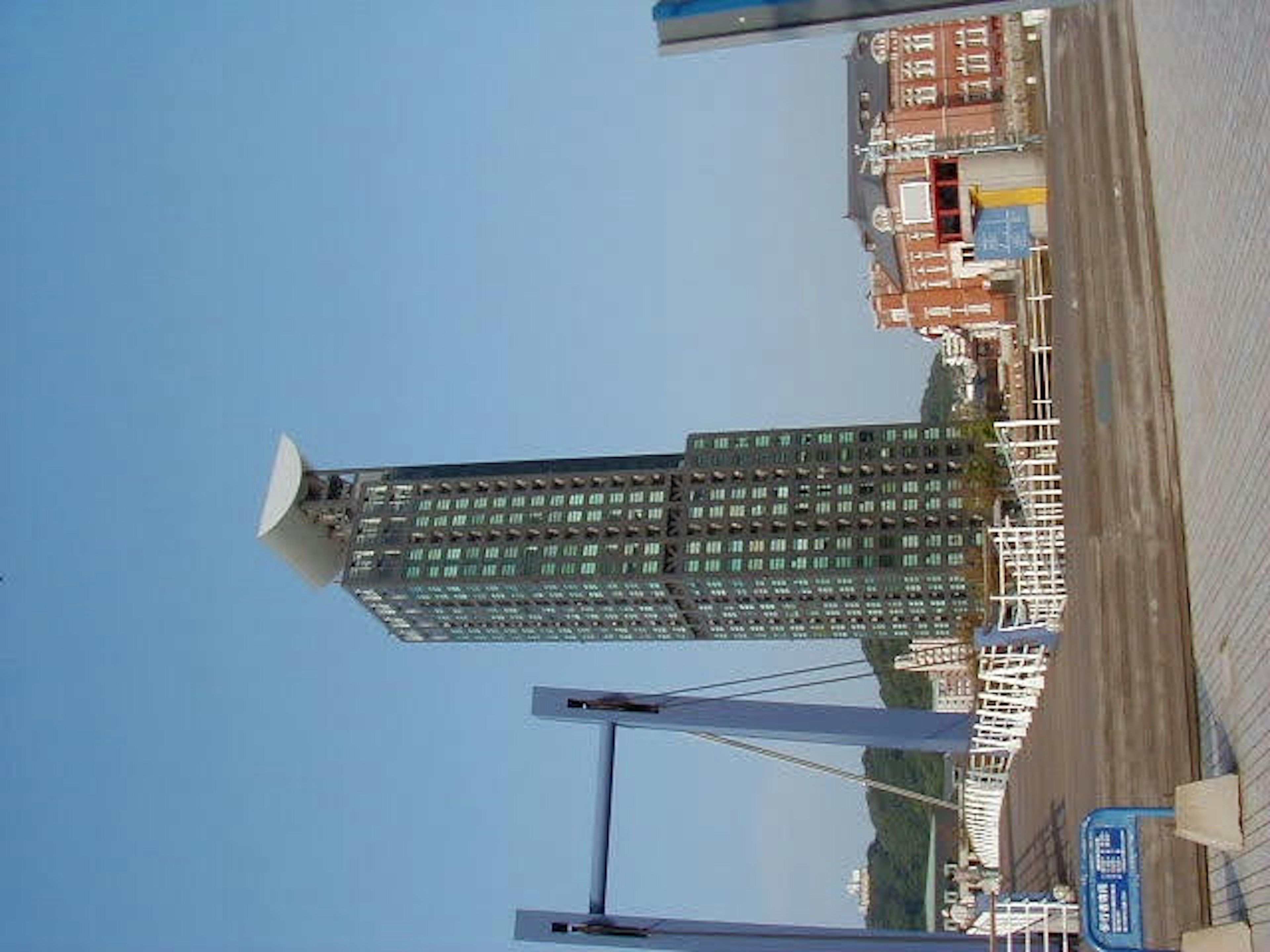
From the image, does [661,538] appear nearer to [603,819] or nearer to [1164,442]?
[603,819]

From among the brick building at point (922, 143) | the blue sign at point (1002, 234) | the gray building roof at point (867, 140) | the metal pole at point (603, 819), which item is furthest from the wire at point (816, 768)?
the gray building roof at point (867, 140)

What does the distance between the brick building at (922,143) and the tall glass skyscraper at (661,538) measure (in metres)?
22.2

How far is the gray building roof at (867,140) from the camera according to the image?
289ft

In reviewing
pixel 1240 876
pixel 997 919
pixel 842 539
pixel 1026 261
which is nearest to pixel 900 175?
pixel 1026 261

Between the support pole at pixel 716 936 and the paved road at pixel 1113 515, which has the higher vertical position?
the paved road at pixel 1113 515

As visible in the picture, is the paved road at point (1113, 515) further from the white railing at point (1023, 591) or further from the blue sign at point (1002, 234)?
the blue sign at point (1002, 234)

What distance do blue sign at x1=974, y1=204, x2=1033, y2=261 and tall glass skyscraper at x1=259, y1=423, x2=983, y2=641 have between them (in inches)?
2641

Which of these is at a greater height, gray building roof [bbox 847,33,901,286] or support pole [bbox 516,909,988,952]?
gray building roof [bbox 847,33,901,286]

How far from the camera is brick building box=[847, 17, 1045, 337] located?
73625 mm

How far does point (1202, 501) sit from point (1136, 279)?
5.92m

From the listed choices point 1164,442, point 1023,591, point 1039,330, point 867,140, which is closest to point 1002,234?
point 1039,330

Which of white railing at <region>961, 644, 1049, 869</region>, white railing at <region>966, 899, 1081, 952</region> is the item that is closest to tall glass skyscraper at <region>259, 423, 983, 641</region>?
white railing at <region>961, 644, 1049, 869</region>

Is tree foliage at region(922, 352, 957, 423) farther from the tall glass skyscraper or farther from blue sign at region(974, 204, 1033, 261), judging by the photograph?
blue sign at region(974, 204, 1033, 261)

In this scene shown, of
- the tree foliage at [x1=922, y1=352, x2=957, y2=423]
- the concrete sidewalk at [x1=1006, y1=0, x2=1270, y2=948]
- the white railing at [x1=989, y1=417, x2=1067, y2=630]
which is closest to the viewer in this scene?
Result: the concrete sidewalk at [x1=1006, y1=0, x2=1270, y2=948]
